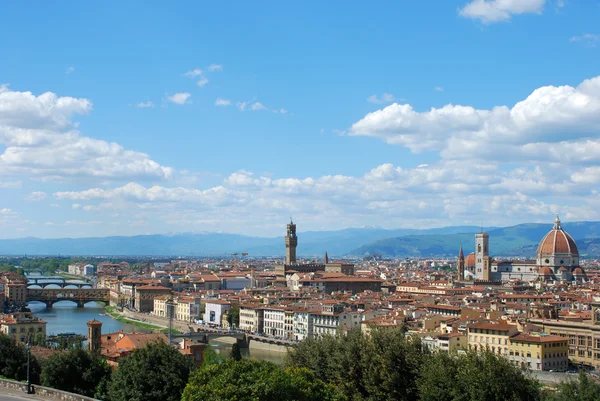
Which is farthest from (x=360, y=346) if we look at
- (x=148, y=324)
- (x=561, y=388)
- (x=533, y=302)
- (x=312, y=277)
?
(x=312, y=277)

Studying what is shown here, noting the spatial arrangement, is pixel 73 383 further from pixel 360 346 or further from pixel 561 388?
pixel 561 388

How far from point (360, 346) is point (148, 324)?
139 feet

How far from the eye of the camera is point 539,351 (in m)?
35.7

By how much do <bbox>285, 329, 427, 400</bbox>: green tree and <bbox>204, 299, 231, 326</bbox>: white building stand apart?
37.5 meters

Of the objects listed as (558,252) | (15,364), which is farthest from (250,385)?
(558,252)

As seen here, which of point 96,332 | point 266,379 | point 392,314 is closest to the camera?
point 266,379

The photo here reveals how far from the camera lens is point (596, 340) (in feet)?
130

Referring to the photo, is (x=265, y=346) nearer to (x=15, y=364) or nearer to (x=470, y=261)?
(x=15, y=364)

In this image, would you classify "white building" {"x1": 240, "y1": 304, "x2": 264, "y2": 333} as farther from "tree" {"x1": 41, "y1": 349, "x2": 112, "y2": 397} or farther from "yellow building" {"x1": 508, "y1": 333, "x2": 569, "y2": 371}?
"tree" {"x1": 41, "y1": 349, "x2": 112, "y2": 397}

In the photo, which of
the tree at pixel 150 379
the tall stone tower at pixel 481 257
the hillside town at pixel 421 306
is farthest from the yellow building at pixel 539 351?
the tall stone tower at pixel 481 257

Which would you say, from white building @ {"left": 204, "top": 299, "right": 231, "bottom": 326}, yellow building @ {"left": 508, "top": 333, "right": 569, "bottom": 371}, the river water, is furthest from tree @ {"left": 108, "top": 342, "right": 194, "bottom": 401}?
white building @ {"left": 204, "top": 299, "right": 231, "bottom": 326}

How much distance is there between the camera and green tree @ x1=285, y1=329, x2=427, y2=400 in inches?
998

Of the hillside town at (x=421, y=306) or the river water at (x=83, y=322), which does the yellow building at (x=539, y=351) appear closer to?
the hillside town at (x=421, y=306)

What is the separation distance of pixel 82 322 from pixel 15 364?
42367 millimetres
